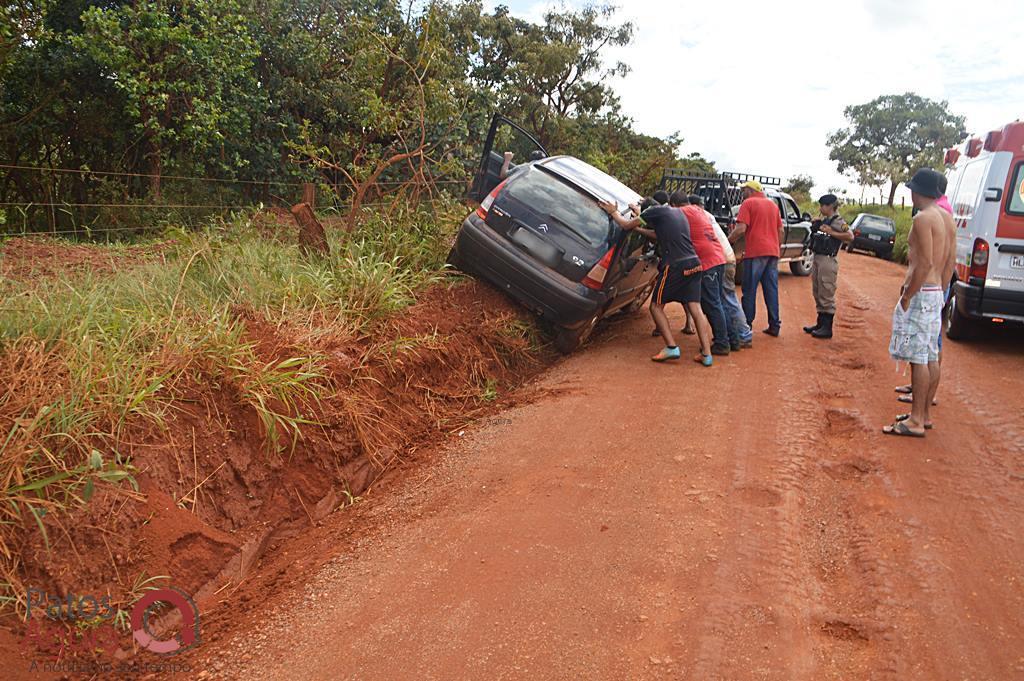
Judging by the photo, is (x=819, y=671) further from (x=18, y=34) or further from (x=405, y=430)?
(x=18, y=34)

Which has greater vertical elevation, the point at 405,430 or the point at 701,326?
the point at 701,326

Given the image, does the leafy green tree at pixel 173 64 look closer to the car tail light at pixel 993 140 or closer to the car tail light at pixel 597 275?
the car tail light at pixel 597 275

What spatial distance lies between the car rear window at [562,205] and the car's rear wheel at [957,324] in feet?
15.0

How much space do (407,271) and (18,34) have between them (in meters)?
6.88

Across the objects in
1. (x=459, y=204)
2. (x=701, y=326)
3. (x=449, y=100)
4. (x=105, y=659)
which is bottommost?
(x=105, y=659)

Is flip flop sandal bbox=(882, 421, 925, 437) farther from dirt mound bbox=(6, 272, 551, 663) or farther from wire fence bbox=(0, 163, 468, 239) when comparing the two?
wire fence bbox=(0, 163, 468, 239)

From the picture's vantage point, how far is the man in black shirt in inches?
307

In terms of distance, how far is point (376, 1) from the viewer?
15.1 m

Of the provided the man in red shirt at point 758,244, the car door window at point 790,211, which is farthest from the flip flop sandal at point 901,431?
the car door window at point 790,211

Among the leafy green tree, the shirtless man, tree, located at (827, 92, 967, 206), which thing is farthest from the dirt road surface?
tree, located at (827, 92, 967, 206)

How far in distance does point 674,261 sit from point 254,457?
Answer: 468 centimetres

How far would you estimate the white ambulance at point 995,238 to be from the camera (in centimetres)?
830

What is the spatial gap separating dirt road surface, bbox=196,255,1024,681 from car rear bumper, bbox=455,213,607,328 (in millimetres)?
1244

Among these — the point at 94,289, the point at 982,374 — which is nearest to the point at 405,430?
the point at 94,289
